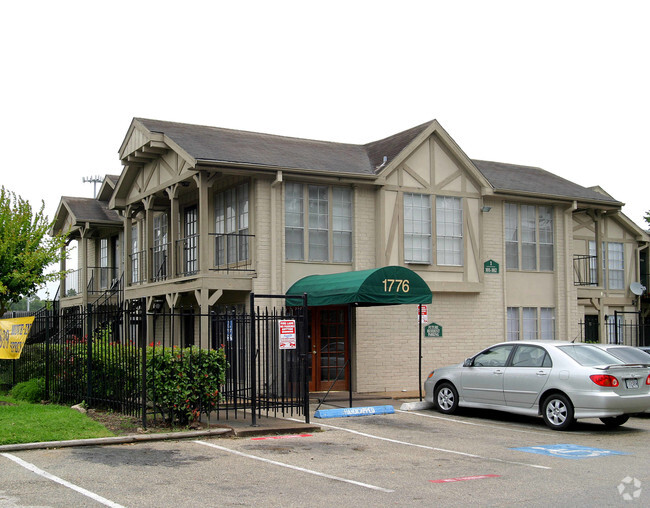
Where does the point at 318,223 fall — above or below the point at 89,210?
below

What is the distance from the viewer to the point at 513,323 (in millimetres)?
22500

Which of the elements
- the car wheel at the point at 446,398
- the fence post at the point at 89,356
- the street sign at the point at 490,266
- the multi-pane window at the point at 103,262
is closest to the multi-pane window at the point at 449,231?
the street sign at the point at 490,266

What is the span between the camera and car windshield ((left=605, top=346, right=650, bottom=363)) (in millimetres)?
14559

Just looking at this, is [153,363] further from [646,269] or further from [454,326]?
[646,269]

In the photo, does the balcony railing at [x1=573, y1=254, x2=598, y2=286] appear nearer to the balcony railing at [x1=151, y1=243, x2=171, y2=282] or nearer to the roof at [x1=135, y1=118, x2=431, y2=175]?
the roof at [x1=135, y1=118, x2=431, y2=175]

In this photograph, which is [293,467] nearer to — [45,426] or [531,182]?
[45,426]

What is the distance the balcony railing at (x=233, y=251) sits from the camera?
1892 cm

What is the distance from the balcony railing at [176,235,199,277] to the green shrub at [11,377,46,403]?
493cm

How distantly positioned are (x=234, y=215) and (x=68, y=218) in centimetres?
1049

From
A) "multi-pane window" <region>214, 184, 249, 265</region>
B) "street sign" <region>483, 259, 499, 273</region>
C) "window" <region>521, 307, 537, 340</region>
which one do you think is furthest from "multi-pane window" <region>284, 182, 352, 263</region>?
"window" <region>521, 307, 537, 340</region>

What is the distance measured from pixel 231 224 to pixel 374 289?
537 cm

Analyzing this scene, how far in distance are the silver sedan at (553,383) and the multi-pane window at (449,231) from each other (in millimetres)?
5986

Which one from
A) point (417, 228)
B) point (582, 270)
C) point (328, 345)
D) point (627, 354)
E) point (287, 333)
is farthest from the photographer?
point (582, 270)

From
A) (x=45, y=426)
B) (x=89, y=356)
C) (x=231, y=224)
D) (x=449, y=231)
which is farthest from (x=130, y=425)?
(x=449, y=231)
